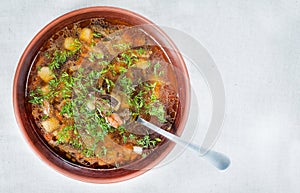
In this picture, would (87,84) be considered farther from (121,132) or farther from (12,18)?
(12,18)

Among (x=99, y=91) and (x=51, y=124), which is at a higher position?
(x=99, y=91)

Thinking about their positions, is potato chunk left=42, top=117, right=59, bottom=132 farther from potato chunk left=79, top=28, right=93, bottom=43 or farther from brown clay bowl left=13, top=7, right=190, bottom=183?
potato chunk left=79, top=28, right=93, bottom=43

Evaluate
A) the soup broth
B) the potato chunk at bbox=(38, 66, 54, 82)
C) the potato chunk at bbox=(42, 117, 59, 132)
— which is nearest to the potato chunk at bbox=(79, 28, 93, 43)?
the soup broth

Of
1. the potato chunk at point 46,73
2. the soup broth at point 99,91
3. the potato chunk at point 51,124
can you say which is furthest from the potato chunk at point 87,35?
the potato chunk at point 51,124

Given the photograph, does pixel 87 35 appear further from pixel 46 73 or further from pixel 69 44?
pixel 46 73


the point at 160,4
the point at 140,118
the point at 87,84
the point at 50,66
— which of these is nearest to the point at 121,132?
the point at 140,118

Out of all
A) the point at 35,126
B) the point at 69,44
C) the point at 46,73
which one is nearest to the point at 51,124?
the point at 35,126

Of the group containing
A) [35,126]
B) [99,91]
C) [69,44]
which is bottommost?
[35,126]

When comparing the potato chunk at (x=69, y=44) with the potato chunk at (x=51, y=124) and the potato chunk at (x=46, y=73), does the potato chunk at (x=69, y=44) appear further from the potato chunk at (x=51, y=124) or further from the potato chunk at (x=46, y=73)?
the potato chunk at (x=51, y=124)
